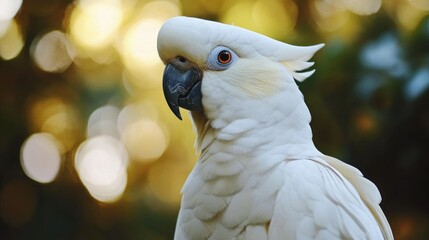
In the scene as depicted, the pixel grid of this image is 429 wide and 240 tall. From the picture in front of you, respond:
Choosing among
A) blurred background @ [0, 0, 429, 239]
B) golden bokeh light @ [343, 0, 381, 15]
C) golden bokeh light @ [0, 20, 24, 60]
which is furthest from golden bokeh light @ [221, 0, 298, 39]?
golden bokeh light @ [0, 20, 24, 60]

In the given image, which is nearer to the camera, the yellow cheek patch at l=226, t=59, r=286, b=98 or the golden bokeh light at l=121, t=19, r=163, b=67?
the yellow cheek patch at l=226, t=59, r=286, b=98

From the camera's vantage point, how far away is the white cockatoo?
1.72 m

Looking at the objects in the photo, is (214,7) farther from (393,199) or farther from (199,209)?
(199,209)

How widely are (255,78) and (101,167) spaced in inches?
88.1

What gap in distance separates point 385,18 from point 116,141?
1694mm

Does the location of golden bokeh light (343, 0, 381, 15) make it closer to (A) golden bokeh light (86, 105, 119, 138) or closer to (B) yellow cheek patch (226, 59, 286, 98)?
(A) golden bokeh light (86, 105, 119, 138)

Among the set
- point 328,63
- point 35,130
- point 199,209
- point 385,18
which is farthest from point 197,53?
point 35,130

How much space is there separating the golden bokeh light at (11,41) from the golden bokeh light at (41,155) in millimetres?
518

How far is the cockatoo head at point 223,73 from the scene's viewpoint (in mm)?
1803

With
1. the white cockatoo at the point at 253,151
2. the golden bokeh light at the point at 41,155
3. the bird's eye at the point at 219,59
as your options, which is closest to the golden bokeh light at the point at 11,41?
the golden bokeh light at the point at 41,155

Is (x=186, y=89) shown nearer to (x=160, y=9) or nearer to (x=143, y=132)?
(x=143, y=132)

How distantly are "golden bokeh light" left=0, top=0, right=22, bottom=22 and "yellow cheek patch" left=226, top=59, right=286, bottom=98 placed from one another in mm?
2542

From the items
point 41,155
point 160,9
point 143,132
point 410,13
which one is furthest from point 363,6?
point 41,155

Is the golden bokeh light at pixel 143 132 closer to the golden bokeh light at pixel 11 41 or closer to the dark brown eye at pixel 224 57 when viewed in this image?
the golden bokeh light at pixel 11 41
